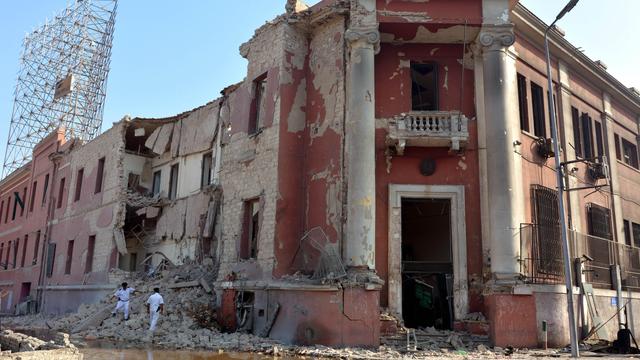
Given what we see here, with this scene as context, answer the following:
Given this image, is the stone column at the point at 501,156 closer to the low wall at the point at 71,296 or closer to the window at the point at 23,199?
the low wall at the point at 71,296

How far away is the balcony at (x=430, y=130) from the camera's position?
15.2m

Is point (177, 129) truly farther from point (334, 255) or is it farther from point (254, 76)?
point (334, 255)

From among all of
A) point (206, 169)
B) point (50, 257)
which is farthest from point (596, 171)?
point (50, 257)

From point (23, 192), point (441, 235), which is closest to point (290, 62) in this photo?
point (441, 235)

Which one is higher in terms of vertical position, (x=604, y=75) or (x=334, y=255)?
(x=604, y=75)

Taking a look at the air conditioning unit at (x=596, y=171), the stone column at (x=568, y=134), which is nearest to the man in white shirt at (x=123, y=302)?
the stone column at (x=568, y=134)

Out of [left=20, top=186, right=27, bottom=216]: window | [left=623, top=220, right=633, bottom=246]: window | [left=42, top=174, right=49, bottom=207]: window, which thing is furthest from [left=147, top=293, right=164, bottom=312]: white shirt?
[left=20, top=186, right=27, bottom=216]: window

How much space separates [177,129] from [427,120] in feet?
44.0

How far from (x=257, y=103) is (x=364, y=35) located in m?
4.91

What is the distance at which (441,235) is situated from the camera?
839 inches

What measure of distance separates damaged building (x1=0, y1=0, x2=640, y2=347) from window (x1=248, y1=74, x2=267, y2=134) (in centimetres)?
7

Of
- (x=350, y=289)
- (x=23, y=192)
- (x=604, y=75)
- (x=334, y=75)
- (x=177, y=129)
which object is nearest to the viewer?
(x=350, y=289)

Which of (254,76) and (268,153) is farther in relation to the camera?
(254,76)

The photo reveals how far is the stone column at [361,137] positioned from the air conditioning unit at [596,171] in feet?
31.8
